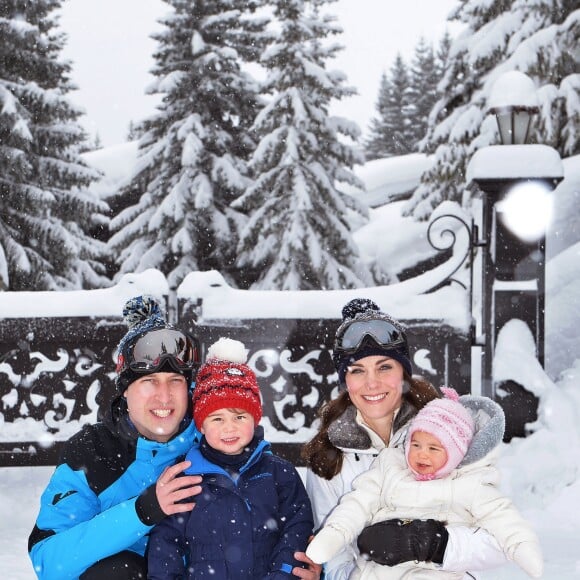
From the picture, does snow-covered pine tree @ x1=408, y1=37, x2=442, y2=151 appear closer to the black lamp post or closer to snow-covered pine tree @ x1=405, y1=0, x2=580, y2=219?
snow-covered pine tree @ x1=405, y1=0, x2=580, y2=219

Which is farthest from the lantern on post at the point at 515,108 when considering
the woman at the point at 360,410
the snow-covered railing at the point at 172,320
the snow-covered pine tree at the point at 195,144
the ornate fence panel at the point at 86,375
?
the snow-covered pine tree at the point at 195,144

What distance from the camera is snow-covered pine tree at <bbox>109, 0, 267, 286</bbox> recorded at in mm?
17953

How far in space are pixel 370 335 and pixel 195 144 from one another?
51.1 ft

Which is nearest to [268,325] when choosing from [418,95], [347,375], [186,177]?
[347,375]

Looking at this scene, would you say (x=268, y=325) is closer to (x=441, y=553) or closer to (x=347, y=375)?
(x=347, y=375)

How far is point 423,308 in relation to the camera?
6.08 meters

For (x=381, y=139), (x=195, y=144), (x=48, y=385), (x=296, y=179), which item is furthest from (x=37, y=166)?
(x=381, y=139)

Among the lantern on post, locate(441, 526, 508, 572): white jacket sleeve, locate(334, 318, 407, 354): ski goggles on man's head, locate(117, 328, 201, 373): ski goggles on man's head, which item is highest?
the lantern on post

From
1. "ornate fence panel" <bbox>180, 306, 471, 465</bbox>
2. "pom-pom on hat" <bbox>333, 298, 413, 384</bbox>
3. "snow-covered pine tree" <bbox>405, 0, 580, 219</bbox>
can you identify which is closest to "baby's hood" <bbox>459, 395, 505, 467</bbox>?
"pom-pom on hat" <bbox>333, 298, 413, 384</bbox>

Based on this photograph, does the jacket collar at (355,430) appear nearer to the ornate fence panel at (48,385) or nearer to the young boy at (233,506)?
the young boy at (233,506)

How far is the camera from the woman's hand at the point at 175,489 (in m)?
2.47

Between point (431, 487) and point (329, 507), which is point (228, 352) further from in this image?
point (431, 487)

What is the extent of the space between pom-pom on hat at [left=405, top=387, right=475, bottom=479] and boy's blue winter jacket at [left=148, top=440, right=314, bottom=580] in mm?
539

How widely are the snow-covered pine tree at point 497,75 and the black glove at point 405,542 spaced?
10568mm
